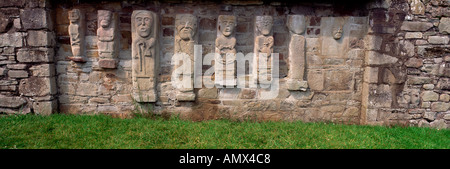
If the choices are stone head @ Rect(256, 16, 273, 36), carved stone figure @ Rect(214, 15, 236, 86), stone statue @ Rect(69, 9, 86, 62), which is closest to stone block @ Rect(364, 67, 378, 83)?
stone head @ Rect(256, 16, 273, 36)

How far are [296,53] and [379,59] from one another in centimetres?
119

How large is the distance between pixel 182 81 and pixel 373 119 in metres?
2.88

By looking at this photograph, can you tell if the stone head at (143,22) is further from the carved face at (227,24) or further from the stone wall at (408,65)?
the stone wall at (408,65)

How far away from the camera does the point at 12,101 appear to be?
155 inches

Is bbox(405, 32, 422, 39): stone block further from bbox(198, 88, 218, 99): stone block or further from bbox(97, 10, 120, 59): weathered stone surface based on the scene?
bbox(97, 10, 120, 59): weathered stone surface

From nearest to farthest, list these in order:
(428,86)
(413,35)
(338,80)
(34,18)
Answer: (34,18)
(413,35)
(428,86)
(338,80)

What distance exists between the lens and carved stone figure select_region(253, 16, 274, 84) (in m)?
3.87

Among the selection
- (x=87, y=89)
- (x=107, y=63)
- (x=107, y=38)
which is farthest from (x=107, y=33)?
(x=87, y=89)

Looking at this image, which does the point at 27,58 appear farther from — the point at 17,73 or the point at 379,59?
the point at 379,59

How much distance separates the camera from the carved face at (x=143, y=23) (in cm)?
379

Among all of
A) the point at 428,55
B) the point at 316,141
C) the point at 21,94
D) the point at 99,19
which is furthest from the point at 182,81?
the point at 428,55

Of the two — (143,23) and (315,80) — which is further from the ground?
(143,23)

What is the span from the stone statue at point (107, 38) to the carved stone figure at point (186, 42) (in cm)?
86

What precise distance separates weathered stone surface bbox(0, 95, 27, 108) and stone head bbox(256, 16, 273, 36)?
355 cm
